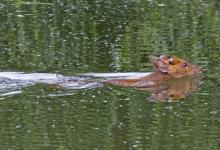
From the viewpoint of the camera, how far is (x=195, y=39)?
42.6 ft

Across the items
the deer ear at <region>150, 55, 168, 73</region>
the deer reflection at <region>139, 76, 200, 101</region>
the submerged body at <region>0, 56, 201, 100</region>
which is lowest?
the deer reflection at <region>139, 76, 200, 101</region>

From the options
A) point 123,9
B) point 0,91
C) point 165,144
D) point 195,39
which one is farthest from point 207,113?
point 123,9

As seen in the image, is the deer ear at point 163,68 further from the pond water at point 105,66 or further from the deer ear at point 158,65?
the pond water at point 105,66

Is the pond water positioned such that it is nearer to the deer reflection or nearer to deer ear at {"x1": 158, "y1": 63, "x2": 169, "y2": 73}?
the deer reflection

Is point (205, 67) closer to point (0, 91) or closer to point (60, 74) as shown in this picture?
point (60, 74)

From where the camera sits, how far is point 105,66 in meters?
11.2

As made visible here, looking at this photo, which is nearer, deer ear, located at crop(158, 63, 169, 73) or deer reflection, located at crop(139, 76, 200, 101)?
deer reflection, located at crop(139, 76, 200, 101)

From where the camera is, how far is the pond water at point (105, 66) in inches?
315

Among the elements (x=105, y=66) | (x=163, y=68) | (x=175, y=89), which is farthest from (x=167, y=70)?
(x=105, y=66)

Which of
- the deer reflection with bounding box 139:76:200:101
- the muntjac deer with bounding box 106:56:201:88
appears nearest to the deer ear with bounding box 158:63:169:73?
the muntjac deer with bounding box 106:56:201:88

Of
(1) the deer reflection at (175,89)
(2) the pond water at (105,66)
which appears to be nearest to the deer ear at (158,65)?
(1) the deer reflection at (175,89)

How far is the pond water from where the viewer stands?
8.01m

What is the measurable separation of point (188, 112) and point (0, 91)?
6.44 feet

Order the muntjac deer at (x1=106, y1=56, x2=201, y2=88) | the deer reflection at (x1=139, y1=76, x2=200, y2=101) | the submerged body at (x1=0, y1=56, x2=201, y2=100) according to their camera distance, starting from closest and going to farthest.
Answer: the deer reflection at (x1=139, y1=76, x2=200, y2=101) < the submerged body at (x1=0, y1=56, x2=201, y2=100) < the muntjac deer at (x1=106, y1=56, x2=201, y2=88)
